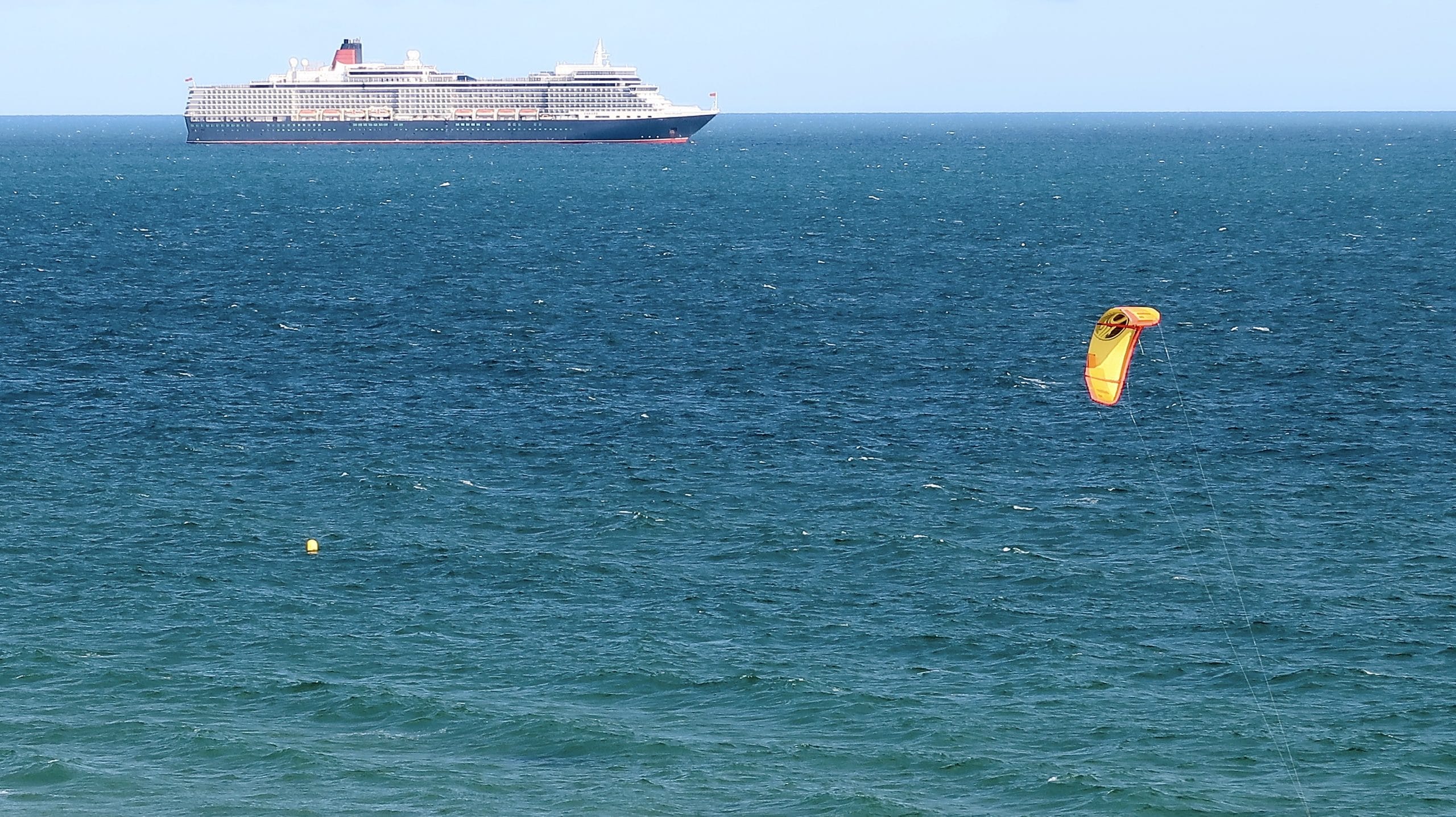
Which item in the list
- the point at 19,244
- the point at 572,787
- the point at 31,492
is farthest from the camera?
the point at 19,244

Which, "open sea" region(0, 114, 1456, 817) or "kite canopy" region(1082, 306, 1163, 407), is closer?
"open sea" region(0, 114, 1456, 817)

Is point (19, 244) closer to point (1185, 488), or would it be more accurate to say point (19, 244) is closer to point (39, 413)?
point (39, 413)

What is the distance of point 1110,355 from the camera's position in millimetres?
42719

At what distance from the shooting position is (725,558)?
51.6 m

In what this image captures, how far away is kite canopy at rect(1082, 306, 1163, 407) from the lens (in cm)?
4131

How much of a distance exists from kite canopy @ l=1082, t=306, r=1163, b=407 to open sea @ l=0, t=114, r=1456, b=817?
756 centimetres

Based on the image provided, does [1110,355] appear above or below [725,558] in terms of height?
above

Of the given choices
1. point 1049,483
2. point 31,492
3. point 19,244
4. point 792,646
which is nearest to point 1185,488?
point 1049,483

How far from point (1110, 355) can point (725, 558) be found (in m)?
15.1

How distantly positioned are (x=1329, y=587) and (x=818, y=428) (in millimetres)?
24837

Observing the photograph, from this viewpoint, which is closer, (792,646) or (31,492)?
(792,646)

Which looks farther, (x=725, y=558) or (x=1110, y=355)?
(x=725, y=558)

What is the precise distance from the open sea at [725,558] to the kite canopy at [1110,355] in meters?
7.56

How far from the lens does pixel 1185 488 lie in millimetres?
58562
